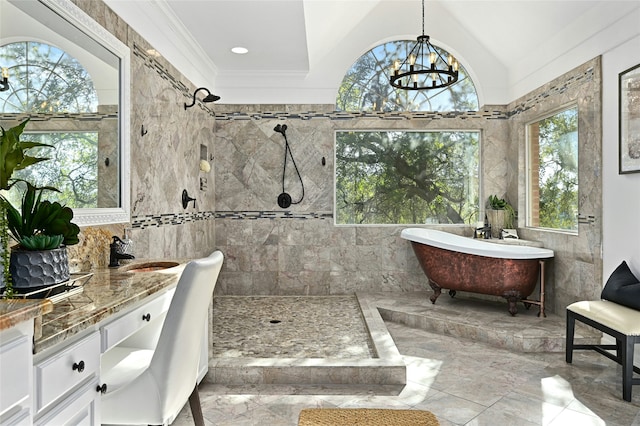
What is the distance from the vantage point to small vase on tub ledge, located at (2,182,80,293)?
1.31m

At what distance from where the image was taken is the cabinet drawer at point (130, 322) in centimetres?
142

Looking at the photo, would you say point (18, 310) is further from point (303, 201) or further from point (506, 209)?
point (506, 209)

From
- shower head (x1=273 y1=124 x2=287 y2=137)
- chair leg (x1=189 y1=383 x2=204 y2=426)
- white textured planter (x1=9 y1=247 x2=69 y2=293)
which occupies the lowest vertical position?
chair leg (x1=189 y1=383 x2=204 y2=426)

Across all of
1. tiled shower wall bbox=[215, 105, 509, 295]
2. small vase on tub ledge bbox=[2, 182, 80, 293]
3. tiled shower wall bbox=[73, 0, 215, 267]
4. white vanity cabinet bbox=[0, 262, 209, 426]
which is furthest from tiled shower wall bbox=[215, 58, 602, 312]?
small vase on tub ledge bbox=[2, 182, 80, 293]

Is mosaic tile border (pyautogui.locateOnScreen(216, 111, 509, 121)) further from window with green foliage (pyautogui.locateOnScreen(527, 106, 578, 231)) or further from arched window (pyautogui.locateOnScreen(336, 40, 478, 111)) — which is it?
window with green foliage (pyautogui.locateOnScreen(527, 106, 578, 231))

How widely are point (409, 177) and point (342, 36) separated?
191cm

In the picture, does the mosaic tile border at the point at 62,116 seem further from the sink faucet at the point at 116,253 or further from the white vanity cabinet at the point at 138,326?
the white vanity cabinet at the point at 138,326

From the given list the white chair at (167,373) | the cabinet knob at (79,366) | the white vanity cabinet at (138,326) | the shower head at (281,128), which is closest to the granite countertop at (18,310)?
the cabinet knob at (79,366)

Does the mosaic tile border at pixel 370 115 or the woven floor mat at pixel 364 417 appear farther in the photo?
the mosaic tile border at pixel 370 115

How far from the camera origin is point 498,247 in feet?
14.1

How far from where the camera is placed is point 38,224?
145 cm

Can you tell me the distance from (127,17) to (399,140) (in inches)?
131

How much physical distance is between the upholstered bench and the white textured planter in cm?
301

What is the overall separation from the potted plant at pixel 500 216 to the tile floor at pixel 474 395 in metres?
1.77
